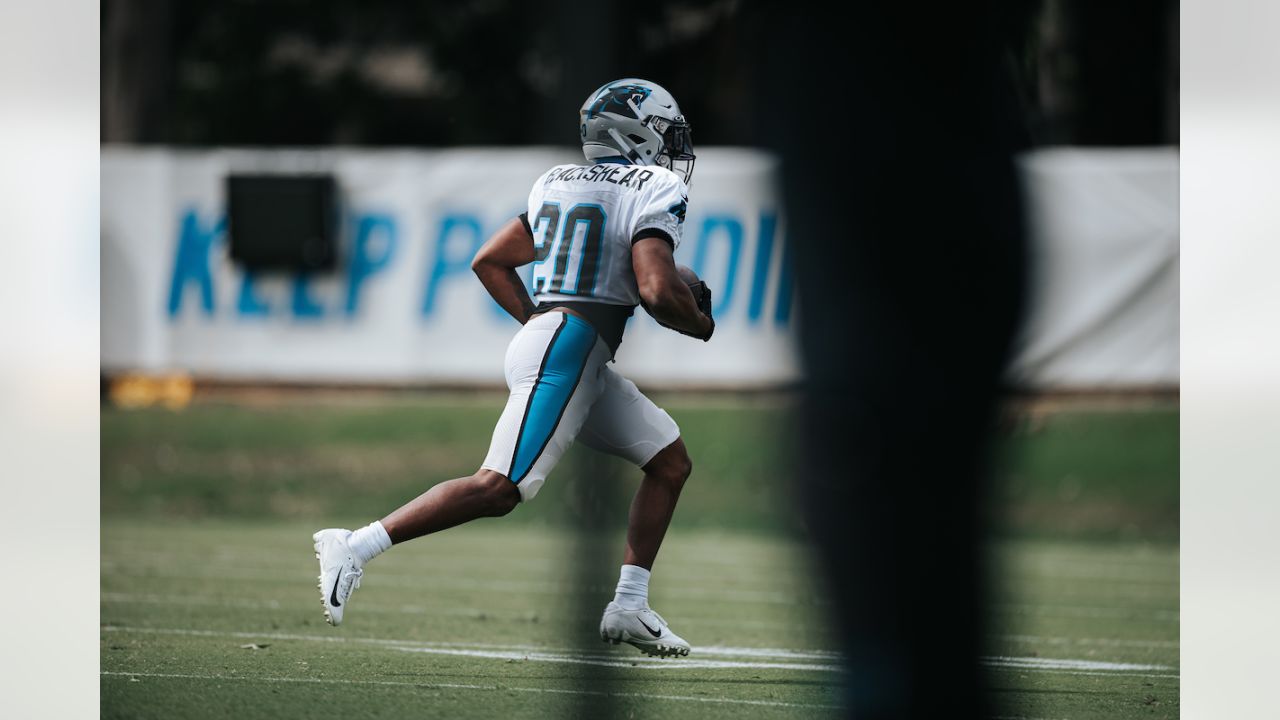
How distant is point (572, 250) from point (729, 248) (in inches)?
64.0

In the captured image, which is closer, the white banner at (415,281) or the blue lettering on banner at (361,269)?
the blue lettering on banner at (361,269)

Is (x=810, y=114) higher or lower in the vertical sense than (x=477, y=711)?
higher

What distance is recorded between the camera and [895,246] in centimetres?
243

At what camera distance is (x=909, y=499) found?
251 cm

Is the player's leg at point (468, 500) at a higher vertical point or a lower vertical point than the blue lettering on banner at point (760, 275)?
lower

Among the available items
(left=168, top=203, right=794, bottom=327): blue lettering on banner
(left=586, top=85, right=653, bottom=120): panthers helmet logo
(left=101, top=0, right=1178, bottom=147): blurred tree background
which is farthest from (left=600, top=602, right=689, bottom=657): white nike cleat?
(left=101, top=0, right=1178, bottom=147): blurred tree background

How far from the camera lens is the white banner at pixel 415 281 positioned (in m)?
7.25

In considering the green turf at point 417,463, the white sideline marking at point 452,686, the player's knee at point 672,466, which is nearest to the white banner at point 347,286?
the green turf at point 417,463

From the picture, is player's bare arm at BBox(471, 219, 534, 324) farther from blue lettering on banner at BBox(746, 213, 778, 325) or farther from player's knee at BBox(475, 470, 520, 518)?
blue lettering on banner at BBox(746, 213, 778, 325)

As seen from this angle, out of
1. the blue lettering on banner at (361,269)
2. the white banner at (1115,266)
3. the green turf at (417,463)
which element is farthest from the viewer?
the white banner at (1115,266)

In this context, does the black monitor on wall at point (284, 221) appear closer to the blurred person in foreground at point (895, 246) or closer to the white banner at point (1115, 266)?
the blurred person in foreground at point (895, 246)

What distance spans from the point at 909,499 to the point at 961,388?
0.18 m

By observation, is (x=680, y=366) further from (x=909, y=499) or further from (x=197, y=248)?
(x=909, y=499)
